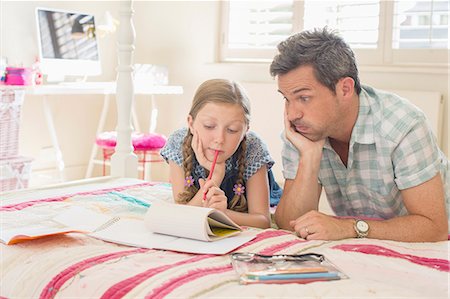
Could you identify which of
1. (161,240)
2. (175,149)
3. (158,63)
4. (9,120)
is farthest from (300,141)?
(158,63)

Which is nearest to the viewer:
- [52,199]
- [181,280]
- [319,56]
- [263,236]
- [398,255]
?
[181,280]

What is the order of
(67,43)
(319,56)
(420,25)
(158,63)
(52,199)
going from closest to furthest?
(319,56) → (52,199) → (420,25) → (67,43) → (158,63)

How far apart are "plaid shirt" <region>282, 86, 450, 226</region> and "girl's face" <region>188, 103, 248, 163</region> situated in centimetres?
20

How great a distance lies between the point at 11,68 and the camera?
11.1 feet

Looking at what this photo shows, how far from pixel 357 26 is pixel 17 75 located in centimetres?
186

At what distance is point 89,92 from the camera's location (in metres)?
3.57

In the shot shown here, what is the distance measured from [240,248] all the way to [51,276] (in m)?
0.38

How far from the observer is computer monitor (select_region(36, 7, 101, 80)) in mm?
3807

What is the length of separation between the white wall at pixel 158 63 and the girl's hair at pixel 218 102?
1.90 m

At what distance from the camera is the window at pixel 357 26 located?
10.9 feet

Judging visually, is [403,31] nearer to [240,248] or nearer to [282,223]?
[282,223]

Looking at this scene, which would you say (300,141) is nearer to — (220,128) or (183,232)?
(220,128)

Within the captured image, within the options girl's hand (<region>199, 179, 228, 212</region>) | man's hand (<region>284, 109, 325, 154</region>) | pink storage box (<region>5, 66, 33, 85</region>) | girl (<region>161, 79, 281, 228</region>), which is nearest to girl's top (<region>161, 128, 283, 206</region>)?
girl (<region>161, 79, 281, 228</region>)

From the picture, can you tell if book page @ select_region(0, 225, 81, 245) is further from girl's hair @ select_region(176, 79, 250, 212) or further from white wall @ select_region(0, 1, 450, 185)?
white wall @ select_region(0, 1, 450, 185)
